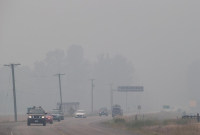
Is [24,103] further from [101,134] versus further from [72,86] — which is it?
[101,134]

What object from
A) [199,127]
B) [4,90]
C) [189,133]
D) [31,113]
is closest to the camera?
[189,133]

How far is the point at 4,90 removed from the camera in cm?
16362

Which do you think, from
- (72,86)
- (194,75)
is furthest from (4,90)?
(194,75)

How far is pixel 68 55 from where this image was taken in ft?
546

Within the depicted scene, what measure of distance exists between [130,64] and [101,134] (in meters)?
145

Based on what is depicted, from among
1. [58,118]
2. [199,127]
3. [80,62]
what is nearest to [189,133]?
[199,127]

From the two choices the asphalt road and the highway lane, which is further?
the highway lane

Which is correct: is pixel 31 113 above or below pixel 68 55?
below

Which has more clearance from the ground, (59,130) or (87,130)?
(59,130)

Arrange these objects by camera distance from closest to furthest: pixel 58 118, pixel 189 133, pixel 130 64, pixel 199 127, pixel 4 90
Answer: pixel 189 133, pixel 199 127, pixel 58 118, pixel 4 90, pixel 130 64

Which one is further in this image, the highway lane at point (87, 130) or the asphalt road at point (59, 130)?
the highway lane at point (87, 130)

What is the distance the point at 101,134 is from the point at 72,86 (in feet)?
459

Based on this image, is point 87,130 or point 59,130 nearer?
point 59,130

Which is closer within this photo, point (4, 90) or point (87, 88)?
point (4, 90)
